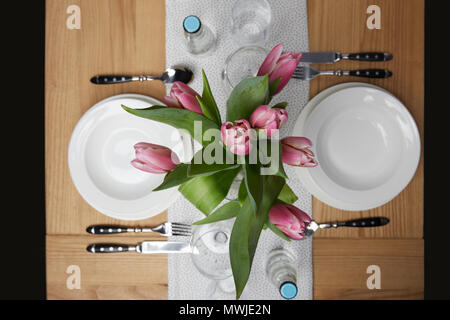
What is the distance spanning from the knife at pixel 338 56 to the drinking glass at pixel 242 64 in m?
0.13

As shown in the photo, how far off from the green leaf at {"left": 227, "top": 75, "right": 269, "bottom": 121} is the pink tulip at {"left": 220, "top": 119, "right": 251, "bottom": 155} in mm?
72

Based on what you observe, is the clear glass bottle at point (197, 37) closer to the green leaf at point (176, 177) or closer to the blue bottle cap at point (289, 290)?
the green leaf at point (176, 177)

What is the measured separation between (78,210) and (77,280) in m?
0.18

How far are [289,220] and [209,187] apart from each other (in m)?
0.14

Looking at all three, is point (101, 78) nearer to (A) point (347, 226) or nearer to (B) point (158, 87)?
(B) point (158, 87)

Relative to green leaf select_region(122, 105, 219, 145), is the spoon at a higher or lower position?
higher

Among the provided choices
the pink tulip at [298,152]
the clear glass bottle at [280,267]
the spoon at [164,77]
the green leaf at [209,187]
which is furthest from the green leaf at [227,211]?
the spoon at [164,77]

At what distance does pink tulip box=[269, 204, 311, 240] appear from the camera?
53 centimetres

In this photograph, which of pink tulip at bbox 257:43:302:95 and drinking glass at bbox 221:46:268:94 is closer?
pink tulip at bbox 257:43:302:95

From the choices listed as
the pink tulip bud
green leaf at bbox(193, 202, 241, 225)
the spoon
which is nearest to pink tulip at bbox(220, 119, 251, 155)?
the pink tulip bud

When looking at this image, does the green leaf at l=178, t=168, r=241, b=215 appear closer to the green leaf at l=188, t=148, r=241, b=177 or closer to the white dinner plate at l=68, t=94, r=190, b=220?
the green leaf at l=188, t=148, r=241, b=177

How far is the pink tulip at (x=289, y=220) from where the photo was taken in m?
0.53

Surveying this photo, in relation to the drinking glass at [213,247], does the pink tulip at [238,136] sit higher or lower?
higher

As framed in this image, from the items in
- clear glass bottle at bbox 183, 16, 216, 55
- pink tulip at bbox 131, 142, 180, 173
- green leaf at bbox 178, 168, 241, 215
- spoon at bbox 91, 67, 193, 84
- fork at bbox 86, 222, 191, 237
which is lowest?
fork at bbox 86, 222, 191, 237
